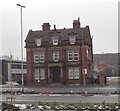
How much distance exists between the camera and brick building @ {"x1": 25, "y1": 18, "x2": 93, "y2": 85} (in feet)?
171

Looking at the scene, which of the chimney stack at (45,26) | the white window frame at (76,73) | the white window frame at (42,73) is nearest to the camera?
the white window frame at (76,73)

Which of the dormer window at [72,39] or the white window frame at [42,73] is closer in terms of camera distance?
the dormer window at [72,39]

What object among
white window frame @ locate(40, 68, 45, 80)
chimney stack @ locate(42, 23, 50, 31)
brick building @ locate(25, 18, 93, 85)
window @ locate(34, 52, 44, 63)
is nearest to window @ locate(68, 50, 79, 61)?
brick building @ locate(25, 18, 93, 85)

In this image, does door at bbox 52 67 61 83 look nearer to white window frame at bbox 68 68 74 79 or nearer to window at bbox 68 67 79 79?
white window frame at bbox 68 68 74 79

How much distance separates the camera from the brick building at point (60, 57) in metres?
52.2

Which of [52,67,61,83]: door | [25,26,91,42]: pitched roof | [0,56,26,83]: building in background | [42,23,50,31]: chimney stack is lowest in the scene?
[52,67,61,83]: door

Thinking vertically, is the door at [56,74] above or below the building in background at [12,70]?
below

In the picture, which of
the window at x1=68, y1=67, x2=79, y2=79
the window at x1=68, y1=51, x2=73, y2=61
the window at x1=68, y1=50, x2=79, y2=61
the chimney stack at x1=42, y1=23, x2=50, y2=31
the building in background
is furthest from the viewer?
the building in background

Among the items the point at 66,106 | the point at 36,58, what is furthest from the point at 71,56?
the point at 66,106

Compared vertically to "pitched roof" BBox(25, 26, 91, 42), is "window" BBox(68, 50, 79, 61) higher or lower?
lower

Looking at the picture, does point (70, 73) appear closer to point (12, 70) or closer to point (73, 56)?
point (73, 56)

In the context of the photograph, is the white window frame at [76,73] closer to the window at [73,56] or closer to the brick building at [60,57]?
the brick building at [60,57]

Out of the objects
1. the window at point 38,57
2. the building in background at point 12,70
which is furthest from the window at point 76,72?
the building in background at point 12,70

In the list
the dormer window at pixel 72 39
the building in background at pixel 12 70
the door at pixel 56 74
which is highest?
the dormer window at pixel 72 39
